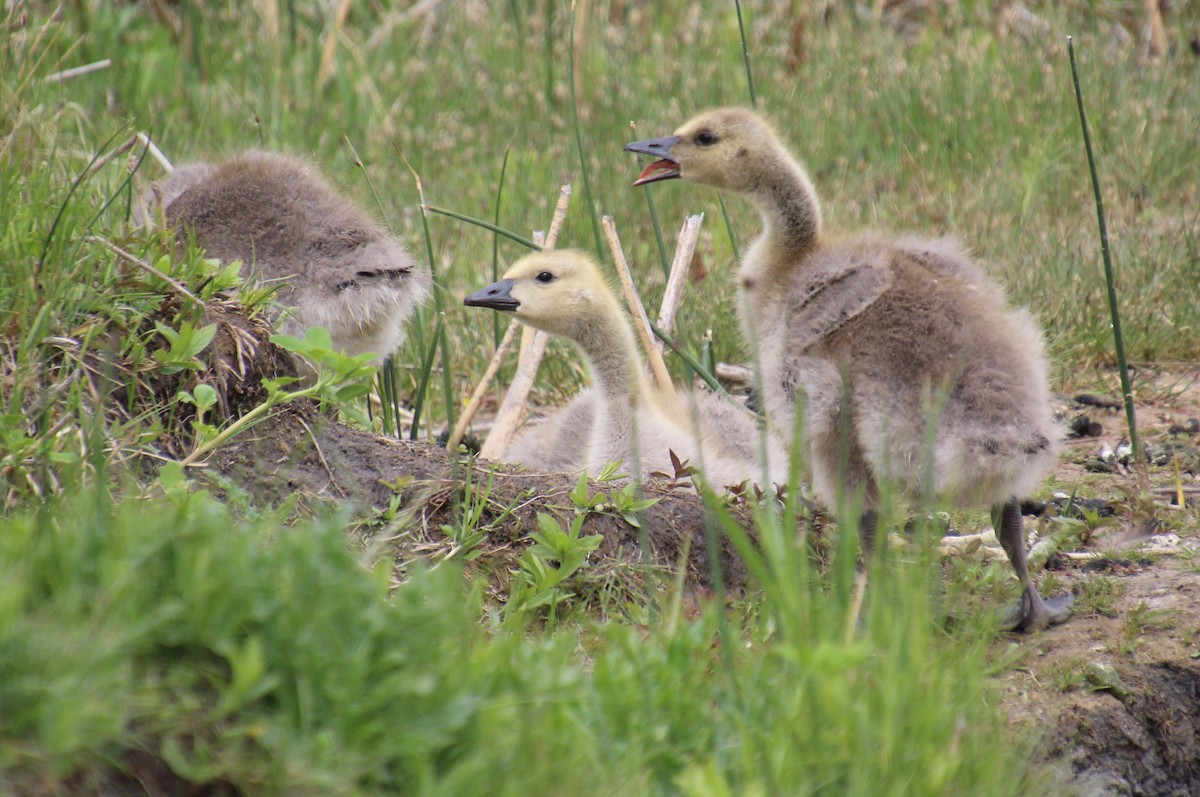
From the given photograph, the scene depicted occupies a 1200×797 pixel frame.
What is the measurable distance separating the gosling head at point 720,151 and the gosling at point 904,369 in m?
0.17

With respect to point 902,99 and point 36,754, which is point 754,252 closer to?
point 36,754

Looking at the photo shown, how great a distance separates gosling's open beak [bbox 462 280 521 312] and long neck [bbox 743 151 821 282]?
2.50ft

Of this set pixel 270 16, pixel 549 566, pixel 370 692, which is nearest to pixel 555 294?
pixel 549 566

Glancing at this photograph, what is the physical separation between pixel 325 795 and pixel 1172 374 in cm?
450

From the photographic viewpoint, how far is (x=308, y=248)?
443 cm

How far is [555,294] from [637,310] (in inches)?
14.8

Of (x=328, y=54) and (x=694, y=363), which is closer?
(x=694, y=363)

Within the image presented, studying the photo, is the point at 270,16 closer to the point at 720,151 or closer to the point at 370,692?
the point at 720,151

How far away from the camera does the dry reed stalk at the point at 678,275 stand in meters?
4.85

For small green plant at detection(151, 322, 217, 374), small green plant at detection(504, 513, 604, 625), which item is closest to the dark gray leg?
small green plant at detection(504, 513, 604, 625)

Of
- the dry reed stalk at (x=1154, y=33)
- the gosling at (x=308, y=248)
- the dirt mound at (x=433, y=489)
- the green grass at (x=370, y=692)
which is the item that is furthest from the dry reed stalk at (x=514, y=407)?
the dry reed stalk at (x=1154, y=33)

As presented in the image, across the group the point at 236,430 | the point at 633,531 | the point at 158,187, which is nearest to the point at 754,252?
the point at 633,531

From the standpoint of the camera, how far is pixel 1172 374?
5.45m

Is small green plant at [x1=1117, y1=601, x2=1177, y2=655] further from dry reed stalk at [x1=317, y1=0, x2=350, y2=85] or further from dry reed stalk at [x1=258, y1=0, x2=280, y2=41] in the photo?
dry reed stalk at [x1=258, y1=0, x2=280, y2=41]
